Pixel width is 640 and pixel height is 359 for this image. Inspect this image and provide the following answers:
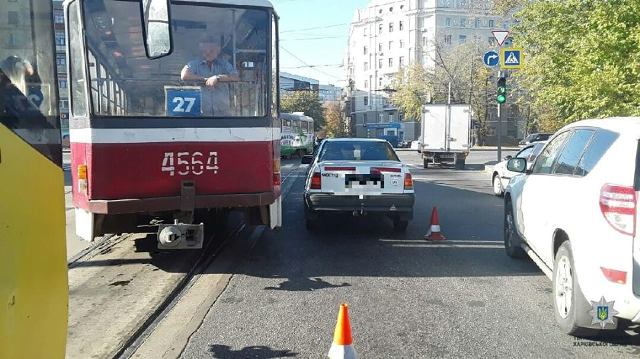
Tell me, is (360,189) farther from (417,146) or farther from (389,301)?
(417,146)

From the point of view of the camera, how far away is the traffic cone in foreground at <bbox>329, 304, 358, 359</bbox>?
3754 millimetres

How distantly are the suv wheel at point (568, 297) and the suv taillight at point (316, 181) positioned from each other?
4.14m

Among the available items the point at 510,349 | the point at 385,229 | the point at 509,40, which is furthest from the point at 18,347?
the point at 509,40

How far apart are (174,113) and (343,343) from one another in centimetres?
358

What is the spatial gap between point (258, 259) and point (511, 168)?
3310mm

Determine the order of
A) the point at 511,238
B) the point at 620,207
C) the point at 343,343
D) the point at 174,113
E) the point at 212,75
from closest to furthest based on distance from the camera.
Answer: the point at 343,343, the point at 620,207, the point at 174,113, the point at 212,75, the point at 511,238

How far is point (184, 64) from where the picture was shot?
6.40 metres

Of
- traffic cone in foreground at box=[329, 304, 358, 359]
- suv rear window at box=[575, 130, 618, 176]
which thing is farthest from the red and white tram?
suv rear window at box=[575, 130, 618, 176]

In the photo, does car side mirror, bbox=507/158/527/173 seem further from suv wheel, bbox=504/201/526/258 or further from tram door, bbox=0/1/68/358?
tram door, bbox=0/1/68/358

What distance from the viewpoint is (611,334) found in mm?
4543

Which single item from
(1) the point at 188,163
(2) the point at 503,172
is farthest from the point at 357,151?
(2) the point at 503,172

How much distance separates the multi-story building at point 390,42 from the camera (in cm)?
9238

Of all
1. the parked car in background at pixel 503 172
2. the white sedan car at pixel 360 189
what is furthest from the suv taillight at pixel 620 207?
the parked car in background at pixel 503 172

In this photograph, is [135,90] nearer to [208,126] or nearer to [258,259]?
[208,126]
